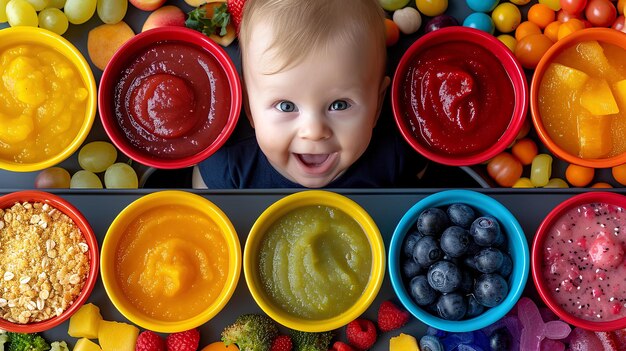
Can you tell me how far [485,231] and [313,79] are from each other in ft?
1.81

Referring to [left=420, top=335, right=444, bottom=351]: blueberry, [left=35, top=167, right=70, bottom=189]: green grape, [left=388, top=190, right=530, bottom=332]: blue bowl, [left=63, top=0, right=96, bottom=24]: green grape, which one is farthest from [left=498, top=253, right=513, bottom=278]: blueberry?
[left=63, top=0, right=96, bottom=24]: green grape

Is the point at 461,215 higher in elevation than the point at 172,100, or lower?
lower

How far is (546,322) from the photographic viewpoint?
1599 millimetres

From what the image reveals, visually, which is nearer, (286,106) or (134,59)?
(286,106)

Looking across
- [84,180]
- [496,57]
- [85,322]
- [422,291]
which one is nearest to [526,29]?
[496,57]

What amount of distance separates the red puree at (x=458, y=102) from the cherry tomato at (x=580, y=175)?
29 cm

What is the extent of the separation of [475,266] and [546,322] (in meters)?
0.26

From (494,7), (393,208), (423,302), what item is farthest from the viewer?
(494,7)

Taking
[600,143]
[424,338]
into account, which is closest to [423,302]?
[424,338]

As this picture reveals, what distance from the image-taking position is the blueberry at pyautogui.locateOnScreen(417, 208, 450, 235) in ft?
4.95

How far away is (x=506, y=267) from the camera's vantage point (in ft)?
5.04

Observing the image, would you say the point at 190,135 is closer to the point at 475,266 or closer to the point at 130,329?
the point at 130,329

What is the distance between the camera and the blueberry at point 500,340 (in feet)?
5.15

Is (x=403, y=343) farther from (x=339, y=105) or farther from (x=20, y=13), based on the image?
(x=20, y=13)
